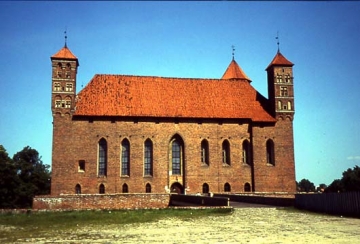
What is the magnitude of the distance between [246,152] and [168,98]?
992cm

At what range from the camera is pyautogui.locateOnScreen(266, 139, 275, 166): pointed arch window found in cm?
4127

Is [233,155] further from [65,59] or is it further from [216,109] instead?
[65,59]

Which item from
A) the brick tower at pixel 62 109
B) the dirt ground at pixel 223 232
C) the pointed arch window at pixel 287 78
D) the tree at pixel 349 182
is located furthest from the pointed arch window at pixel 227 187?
the tree at pixel 349 182

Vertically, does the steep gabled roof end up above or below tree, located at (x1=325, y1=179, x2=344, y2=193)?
above

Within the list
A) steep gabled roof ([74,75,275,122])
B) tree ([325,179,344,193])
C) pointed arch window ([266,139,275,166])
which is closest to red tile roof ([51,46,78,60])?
steep gabled roof ([74,75,275,122])

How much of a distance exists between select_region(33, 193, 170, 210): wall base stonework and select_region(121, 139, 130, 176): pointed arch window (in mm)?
10810

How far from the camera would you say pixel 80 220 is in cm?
1967

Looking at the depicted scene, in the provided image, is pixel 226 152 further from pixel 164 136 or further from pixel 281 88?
pixel 281 88

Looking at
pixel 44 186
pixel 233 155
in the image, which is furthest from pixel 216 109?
pixel 44 186

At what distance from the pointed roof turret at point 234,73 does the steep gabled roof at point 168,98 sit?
5.46m

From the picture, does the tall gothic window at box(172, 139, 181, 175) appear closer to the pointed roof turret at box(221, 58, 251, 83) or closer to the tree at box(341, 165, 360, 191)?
the pointed roof turret at box(221, 58, 251, 83)

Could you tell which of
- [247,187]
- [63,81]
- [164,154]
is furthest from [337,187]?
[63,81]

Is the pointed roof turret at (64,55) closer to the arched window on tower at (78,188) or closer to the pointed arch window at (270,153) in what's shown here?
the arched window on tower at (78,188)

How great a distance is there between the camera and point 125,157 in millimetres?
39344
